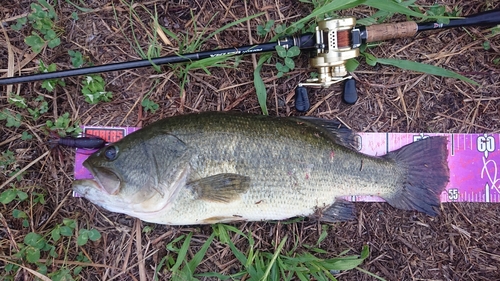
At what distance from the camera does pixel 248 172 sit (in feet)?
9.41

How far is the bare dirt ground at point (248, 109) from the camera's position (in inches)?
130

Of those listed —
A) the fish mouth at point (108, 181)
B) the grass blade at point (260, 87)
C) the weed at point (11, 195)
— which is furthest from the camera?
the grass blade at point (260, 87)

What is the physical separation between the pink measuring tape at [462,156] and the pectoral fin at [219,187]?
96 cm

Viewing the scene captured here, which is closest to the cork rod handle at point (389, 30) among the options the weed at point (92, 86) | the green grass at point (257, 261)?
the green grass at point (257, 261)

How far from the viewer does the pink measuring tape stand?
3320mm

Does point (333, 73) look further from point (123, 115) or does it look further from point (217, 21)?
point (123, 115)

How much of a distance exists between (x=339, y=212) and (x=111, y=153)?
1923 millimetres

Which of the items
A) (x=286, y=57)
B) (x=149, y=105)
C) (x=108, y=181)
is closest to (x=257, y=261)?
(x=108, y=181)

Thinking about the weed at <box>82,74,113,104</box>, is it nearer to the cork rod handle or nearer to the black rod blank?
the black rod blank

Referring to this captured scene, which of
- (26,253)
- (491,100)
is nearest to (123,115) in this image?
(26,253)

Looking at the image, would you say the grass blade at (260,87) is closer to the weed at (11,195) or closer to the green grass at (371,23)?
the green grass at (371,23)

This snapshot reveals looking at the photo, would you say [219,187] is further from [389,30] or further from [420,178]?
[389,30]

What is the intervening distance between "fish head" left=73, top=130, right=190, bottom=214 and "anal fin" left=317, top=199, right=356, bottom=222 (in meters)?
1.25

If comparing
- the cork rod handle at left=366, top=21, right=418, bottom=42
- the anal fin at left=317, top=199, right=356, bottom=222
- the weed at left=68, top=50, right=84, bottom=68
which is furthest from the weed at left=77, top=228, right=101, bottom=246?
the cork rod handle at left=366, top=21, right=418, bottom=42
